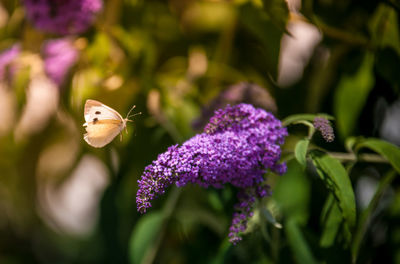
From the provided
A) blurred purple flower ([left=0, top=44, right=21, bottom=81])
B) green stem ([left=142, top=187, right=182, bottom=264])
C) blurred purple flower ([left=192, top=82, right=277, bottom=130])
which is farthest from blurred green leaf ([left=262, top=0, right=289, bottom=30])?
blurred purple flower ([left=0, top=44, right=21, bottom=81])

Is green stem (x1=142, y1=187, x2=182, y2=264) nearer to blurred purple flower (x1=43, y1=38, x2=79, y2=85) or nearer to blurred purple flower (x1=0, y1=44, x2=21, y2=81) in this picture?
blurred purple flower (x1=43, y1=38, x2=79, y2=85)

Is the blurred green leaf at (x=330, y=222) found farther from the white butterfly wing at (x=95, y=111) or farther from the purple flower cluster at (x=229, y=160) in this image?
the white butterfly wing at (x=95, y=111)

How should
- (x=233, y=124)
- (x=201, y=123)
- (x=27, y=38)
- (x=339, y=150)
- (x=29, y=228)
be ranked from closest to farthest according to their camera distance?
(x=233, y=124), (x=201, y=123), (x=339, y=150), (x=27, y=38), (x=29, y=228)

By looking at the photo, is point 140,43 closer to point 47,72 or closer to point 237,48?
point 47,72

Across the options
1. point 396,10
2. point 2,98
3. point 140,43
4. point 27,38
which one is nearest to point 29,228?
point 2,98

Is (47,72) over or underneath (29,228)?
over

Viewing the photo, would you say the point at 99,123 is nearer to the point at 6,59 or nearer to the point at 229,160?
the point at 229,160

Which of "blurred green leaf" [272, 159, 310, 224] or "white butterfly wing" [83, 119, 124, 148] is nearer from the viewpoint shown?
"white butterfly wing" [83, 119, 124, 148]
